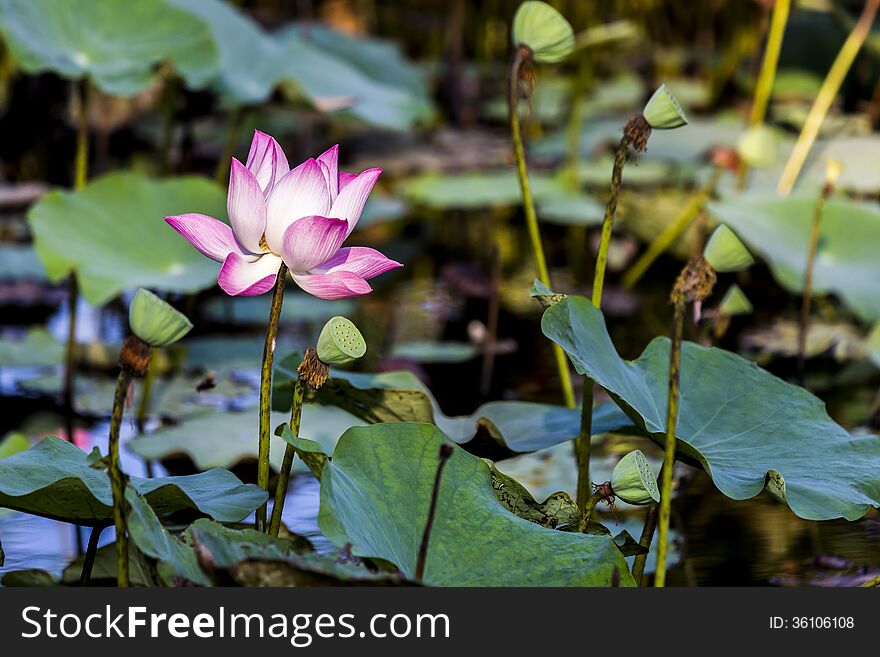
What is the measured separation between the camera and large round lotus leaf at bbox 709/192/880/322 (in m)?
2.05

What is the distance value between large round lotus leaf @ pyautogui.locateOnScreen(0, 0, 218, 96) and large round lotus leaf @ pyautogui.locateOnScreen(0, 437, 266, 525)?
1.16 m

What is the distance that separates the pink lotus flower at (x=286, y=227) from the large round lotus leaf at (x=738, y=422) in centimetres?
20

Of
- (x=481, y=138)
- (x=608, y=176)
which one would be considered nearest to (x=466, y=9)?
(x=481, y=138)

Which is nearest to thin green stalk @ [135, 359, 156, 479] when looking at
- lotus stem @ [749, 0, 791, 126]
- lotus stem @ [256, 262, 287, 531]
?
lotus stem @ [256, 262, 287, 531]

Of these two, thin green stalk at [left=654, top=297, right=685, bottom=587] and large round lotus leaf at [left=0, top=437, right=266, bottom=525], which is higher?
thin green stalk at [left=654, top=297, right=685, bottom=587]

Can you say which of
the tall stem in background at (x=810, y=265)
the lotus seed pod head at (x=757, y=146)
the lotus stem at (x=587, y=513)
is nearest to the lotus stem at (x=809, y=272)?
the tall stem in background at (x=810, y=265)

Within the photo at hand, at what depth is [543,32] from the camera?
4.15 feet

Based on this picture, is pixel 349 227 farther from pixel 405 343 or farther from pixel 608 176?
pixel 608 176

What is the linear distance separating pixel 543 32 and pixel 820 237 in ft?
3.68

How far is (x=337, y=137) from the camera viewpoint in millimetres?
4770

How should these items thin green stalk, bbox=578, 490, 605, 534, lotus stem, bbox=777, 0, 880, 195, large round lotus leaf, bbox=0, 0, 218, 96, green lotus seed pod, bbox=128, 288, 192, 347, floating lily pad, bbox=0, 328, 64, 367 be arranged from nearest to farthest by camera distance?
green lotus seed pod, bbox=128, 288, 192, 347 → thin green stalk, bbox=578, 490, 605, 534 → large round lotus leaf, bbox=0, 0, 218, 96 → floating lily pad, bbox=0, 328, 64, 367 → lotus stem, bbox=777, 0, 880, 195

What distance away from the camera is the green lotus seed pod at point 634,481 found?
947 mm

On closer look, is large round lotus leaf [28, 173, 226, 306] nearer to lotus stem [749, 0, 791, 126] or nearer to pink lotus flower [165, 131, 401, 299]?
pink lotus flower [165, 131, 401, 299]

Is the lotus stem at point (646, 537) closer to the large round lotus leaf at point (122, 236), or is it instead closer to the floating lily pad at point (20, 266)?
the large round lotus leaf at point (122, 236)
